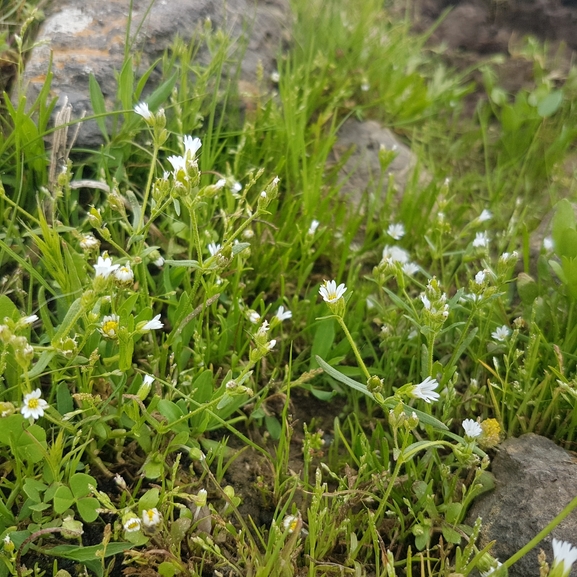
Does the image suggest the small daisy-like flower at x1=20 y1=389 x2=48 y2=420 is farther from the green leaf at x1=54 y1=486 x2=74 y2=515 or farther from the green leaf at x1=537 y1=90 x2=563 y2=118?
the green leaf at x1=537 y1=90 x2=563 y2=118

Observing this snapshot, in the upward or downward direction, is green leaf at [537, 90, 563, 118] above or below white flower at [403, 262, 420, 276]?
above

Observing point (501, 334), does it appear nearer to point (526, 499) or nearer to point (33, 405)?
point (526, 499)

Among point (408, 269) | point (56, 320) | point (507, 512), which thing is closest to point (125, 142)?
point (56, 320)

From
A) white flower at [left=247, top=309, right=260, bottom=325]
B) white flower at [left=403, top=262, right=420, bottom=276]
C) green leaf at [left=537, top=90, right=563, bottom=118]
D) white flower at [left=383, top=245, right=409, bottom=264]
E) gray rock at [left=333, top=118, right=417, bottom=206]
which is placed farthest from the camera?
green leaf at [left=537, top=90, right=563, bottom=118]

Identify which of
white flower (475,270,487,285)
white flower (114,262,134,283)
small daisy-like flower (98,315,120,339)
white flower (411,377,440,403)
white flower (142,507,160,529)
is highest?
white flower (475,270,487,285)

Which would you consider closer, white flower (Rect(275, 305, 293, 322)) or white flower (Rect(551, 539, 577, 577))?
white flower (Rect(551, 539, 577, 577))

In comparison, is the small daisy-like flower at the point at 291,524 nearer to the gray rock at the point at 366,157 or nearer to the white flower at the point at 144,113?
the white flower at the point at 144,113

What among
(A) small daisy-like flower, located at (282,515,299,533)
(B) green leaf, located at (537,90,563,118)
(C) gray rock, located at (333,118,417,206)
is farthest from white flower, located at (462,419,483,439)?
(B) green leaf, located at (537,90,563,118)

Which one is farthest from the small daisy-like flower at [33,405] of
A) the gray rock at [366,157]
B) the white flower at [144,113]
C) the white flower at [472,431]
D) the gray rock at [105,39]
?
the gray rock at [366,157]
